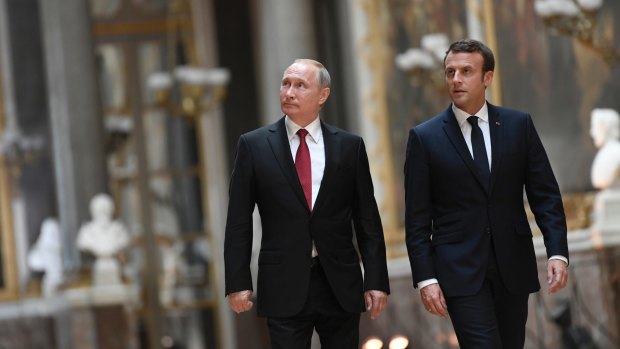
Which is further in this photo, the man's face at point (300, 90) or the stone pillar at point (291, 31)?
the stone pillar at point (291, 31)

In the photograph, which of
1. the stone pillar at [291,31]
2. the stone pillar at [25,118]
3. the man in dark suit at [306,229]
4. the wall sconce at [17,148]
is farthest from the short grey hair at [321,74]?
the stone pillar at [25,118]

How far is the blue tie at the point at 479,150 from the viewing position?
5801 mm

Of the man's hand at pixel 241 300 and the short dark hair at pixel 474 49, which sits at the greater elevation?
the short dark hair at pixel 474 49

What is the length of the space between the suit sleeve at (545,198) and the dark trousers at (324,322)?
0.80m

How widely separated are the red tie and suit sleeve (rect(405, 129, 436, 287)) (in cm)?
38

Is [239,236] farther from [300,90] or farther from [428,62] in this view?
[428,62]

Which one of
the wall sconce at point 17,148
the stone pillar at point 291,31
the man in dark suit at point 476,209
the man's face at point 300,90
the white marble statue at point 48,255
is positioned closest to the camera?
the man in dark suit at point 476,209

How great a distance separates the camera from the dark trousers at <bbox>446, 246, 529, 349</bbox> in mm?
5613

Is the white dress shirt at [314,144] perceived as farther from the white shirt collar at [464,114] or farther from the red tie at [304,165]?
the white shirt collar at [464,114]

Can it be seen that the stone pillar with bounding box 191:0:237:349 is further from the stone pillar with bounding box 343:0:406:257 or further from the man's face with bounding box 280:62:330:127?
the man's face with bounding box 280:62:330:127

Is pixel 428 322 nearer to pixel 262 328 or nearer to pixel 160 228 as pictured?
pixel 262 328

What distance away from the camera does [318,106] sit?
5.88 m

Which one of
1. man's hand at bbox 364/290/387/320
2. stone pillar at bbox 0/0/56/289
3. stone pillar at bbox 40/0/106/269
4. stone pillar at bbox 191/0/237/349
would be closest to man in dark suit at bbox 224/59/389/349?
man's hand at bbox 364/290/387/320

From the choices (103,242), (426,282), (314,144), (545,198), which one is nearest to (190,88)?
(103,242)
